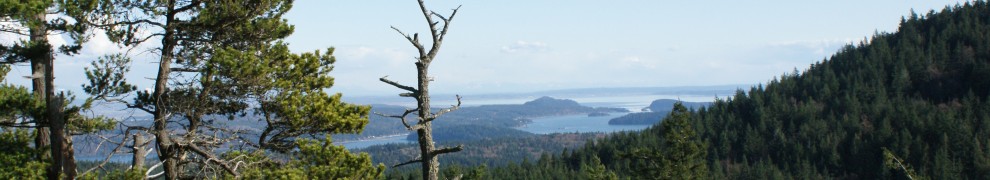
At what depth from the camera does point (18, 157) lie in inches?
532

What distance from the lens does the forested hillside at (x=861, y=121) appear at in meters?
126

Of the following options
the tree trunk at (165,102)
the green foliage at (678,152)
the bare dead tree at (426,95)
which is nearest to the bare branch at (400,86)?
the bare dead tree at (426,95)

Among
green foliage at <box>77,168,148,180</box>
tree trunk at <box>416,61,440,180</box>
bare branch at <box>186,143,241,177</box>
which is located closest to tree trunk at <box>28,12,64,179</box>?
green foliage at <box>77,168,148,180</box>

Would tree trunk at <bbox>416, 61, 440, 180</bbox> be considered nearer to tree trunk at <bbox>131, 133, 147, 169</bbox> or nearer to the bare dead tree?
the bare dead tree

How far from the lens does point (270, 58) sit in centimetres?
1424

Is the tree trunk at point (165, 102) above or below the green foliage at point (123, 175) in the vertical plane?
above

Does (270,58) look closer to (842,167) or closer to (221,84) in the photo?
(221,84)

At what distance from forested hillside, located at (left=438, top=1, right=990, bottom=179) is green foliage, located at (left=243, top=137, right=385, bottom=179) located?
10095cm

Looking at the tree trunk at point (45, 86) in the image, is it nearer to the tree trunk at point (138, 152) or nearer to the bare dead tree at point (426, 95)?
the tree trunk at point (138, 152)

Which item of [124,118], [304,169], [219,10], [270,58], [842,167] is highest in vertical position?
[219,10]

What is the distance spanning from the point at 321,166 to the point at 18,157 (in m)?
5.24

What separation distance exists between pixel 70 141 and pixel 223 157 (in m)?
2.53

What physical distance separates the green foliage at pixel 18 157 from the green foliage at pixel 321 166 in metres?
3.51

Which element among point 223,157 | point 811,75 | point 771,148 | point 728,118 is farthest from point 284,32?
point 811,75
